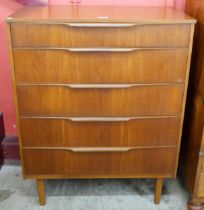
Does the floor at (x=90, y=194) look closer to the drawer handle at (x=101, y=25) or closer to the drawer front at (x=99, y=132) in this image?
the drawer front at (x=99, y=132)

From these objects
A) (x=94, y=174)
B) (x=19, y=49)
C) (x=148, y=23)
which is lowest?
(x=94, y=174)

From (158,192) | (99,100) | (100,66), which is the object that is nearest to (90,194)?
(158,192)

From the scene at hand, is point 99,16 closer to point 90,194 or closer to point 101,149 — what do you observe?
point 101,149

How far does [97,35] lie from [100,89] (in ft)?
0.84

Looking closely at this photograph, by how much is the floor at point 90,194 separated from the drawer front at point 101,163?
222 mm

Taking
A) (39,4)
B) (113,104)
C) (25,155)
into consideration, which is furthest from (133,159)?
(39,4)

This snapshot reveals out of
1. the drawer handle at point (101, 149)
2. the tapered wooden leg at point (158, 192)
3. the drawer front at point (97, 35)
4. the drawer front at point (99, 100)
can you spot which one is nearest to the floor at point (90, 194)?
the tapered wooden leg at point (158, 192)

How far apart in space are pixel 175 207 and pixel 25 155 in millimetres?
894

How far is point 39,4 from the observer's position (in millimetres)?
1761

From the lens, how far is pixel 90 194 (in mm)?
1815

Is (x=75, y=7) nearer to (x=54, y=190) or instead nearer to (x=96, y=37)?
(x=96, y=37)

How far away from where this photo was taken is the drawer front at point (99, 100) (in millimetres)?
1426

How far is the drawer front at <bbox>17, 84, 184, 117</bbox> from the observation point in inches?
56.1

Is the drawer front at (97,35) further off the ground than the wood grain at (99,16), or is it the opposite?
the wood grain at (99,16)
